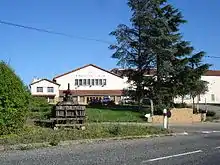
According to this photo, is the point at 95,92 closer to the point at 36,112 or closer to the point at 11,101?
the point at 36,112

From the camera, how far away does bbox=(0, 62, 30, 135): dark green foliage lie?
16.6 metres

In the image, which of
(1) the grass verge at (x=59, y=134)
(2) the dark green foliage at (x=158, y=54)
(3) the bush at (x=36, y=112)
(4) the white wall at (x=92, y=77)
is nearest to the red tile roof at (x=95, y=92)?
(4) the white wall at (x=92, y=77)

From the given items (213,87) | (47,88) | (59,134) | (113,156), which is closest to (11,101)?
(59,134)

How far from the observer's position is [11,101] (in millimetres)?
16844

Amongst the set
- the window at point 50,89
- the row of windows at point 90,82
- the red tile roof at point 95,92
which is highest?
the row of windows at point 90,82

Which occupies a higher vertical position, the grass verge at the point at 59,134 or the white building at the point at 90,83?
the white building at the point at 90,83

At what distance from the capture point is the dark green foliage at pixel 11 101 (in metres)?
16.6

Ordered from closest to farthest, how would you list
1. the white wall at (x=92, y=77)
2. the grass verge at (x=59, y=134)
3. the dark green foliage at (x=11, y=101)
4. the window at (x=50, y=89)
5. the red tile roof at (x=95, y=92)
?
1. the grass verge at (x=59, y=134)
2. the dark green foliage at (x=11, y=101)
3. the red tile roof at (x=95, y=92)
4. the window at (x=50, y=89)
5. the white wall at (x=92, y=77)

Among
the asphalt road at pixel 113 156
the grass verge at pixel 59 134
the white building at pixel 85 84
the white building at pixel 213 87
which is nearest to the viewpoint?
the asphalt road at pixel 113 156

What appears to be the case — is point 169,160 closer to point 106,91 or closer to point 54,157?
point 54,157

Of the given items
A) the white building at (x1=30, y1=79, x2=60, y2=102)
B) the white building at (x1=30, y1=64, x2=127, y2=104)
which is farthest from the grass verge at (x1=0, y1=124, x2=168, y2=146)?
the white building at (x1=30, y1=79, x2=60, y2=102)

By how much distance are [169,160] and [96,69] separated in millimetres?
88468

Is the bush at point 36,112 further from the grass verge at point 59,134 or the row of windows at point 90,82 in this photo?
the row of windows at point 90,82

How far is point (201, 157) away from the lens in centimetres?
1334
